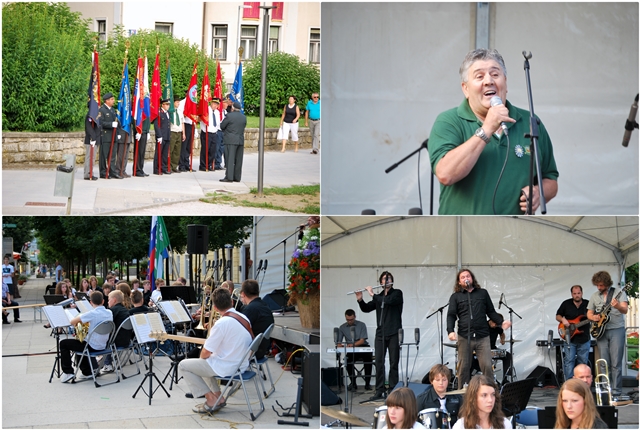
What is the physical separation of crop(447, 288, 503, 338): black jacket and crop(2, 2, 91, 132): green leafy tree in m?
5.68

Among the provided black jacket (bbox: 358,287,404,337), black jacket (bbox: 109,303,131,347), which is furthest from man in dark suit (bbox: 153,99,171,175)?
black jacket (bbox: 358,287,404,337)

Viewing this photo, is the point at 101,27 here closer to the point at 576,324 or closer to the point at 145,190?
the point at 145,190

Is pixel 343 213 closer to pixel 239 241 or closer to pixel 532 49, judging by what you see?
pixel 532 49

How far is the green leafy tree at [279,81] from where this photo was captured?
826 centimetres

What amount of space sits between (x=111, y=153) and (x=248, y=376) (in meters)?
3.85

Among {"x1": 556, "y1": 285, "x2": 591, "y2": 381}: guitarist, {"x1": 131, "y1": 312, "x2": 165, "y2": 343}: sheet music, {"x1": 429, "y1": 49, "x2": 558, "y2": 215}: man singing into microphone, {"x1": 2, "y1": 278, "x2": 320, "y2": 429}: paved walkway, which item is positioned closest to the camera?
{"x1": 429, "y1": 49, "x2": 558, "y2": 215}: man singing into microphone

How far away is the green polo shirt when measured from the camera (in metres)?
4.70

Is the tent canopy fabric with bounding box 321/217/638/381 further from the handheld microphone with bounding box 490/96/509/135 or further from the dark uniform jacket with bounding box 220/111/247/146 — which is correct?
the handheld microphone with bounding box 490/96/509/135

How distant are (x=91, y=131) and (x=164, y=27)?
2086mm

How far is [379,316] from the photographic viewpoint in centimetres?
639

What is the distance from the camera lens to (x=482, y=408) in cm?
410

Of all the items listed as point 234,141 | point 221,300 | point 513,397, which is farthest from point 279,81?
point 513,397

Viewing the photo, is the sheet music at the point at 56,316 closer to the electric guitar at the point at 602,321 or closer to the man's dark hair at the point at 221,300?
the man's dark hair at the point at 221,300

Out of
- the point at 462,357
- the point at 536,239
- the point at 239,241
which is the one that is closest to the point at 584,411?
the point at 462,357
